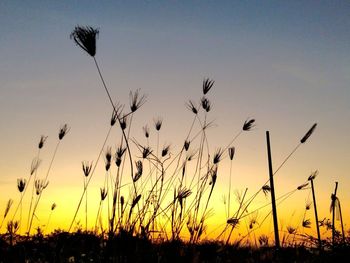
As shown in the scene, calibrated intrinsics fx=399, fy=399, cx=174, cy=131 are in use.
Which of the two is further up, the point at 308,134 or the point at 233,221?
the point at 308,134

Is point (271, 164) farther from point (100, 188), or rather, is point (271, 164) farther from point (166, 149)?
point (100, 188)

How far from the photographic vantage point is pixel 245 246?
5930mm

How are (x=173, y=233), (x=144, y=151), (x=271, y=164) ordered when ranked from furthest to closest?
(x=271, y=164)
(x=144, y=151)
(x=173, y=233)

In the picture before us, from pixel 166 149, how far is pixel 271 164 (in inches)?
113

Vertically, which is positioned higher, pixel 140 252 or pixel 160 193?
pixel 160 193

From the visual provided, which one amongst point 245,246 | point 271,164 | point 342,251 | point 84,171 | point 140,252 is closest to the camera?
point 140,252

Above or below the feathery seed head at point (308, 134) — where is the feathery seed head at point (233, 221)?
below

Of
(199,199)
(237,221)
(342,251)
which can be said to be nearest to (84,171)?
(199,199)

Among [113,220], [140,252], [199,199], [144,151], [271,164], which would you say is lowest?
[140,252]

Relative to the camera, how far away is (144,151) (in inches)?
165

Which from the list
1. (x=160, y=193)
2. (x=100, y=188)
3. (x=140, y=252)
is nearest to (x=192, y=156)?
(x=160, y=193)

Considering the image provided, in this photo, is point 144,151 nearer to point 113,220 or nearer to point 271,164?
point 113,220

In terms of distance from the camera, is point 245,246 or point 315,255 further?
point 245,246

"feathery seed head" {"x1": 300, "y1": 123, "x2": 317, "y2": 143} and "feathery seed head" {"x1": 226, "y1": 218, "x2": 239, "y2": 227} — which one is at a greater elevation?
"feathery seed head" {"x1": 300, "y1": 123, "x2": 317, "y2": 143}
